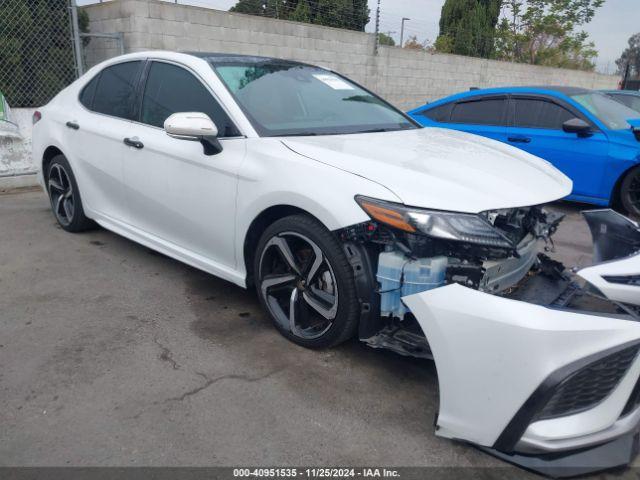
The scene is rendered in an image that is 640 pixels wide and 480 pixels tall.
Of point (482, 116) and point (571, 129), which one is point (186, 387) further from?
point (482, 116)

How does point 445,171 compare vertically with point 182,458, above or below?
above

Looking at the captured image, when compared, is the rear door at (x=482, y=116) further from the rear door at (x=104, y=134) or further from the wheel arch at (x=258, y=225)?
the wheel arch at (x=258, y=225)

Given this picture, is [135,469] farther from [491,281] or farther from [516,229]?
[516,229]

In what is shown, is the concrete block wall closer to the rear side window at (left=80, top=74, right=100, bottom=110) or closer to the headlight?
the rear side window at (left=80, top=74, right=100, bottom=110)

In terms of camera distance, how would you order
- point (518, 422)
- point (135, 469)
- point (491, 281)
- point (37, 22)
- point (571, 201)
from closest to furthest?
1. point (518, 422)
2. point (135, 469)
3. point (491, 281)
4. point (571, 201)
5. point (37, 22)

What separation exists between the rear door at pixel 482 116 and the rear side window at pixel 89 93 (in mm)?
4185

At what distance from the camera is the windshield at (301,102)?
3.18 meters

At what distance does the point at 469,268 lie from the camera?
2.22 meters

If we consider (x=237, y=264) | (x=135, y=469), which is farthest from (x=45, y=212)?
(x=135, y=469)

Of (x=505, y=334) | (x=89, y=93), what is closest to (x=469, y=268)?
(x=505, y=334)

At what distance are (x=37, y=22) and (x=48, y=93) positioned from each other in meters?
0.95

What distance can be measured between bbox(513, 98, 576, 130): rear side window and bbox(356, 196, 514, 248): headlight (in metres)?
4.42

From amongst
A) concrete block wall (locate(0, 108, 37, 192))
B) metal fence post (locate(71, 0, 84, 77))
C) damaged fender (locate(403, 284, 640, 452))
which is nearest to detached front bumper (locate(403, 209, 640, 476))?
damaged fender (locate(403, 284, 640, 452))

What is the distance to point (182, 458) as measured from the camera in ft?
7.01
